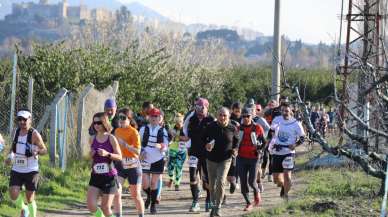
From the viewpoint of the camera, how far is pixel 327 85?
50.8 metres

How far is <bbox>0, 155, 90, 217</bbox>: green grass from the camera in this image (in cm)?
1162

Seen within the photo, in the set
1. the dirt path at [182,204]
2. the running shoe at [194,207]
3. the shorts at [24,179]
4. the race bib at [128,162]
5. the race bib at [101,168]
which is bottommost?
the dirt path at [182,204]

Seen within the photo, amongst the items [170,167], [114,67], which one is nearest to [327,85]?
[114,67]

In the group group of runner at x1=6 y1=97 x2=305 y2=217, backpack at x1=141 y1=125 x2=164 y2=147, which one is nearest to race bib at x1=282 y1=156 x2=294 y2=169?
group of runner at x1=6 y1=97 x2=305 y2=217

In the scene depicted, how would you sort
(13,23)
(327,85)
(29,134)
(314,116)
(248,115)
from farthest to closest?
(13,23) < (327,85) < (314,116) < (248,115) < (29,134)

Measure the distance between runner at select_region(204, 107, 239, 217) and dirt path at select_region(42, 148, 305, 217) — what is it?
2.82 feet

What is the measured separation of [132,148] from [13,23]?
174940 mm

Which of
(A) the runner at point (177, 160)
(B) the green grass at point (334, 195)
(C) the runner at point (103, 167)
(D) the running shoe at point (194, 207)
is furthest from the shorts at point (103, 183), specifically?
(A) the runner at point (177, 160)

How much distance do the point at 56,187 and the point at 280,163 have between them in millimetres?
4116

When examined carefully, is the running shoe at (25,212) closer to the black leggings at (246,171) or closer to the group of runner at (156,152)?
the group of runner at (156,152)

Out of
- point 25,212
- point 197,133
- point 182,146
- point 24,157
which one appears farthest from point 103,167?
point 182,146

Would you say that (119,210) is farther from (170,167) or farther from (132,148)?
(170,167)

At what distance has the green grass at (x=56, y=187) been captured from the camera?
11.6 metres

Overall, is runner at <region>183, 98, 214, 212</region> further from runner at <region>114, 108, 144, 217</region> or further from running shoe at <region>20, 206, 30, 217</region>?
running shoe at <region>20, 206, 30, 217</region>
